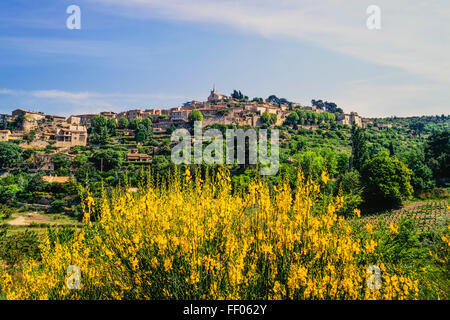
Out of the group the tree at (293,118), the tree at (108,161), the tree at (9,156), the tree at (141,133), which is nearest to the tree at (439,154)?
the tree at (293,118)

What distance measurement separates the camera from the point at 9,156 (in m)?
59.6

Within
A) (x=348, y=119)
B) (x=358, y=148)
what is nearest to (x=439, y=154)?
(x=358, y=148)

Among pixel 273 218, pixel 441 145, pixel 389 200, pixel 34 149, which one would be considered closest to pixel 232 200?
pixel 273 218

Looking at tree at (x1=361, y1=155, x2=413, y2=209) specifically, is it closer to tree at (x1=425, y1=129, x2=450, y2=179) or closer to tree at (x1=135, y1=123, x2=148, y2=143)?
tree at (x1=425, y1=129, x2=450, y2=179)

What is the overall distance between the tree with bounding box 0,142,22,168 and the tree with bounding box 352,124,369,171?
6751cm

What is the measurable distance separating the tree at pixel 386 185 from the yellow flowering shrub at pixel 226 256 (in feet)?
116

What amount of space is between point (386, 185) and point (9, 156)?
226 feet

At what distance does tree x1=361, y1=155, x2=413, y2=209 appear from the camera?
3616cm

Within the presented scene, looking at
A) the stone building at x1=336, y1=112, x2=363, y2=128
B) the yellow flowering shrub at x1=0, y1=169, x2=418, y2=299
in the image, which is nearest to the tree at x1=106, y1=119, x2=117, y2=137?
the stone building at x1=336, y1=112, x2=363, y2=128

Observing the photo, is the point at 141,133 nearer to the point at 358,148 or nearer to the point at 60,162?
the point at 60,162

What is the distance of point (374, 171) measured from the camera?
38031 millimetres

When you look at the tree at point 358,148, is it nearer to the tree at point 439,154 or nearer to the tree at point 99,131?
the tree at point 439,154

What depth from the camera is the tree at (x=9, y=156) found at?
59.2 metres

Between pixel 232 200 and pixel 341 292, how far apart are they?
231 centimetres
